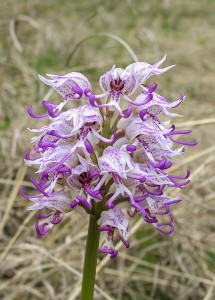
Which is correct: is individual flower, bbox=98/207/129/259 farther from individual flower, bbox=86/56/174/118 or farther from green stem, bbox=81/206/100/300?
individual flower, bbox=86/56/174/118

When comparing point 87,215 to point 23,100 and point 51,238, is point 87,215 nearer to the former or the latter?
point 51,238

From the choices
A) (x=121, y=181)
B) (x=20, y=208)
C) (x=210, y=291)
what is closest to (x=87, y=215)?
(x=121, y=181)

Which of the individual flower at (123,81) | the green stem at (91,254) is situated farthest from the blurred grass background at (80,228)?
the individual flower at (123,81)

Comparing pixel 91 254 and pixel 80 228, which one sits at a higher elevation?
pixel 91 254

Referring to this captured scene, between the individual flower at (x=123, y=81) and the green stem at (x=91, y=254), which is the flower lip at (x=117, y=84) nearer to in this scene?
the individual flower at (x=123, y=81)

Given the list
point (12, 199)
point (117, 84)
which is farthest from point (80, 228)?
point (117, 84)

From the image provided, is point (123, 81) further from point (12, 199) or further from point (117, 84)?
point (12, 199)

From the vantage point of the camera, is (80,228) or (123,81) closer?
(123,81)

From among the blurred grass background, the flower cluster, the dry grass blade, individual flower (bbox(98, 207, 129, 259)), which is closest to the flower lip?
the flower cluster
